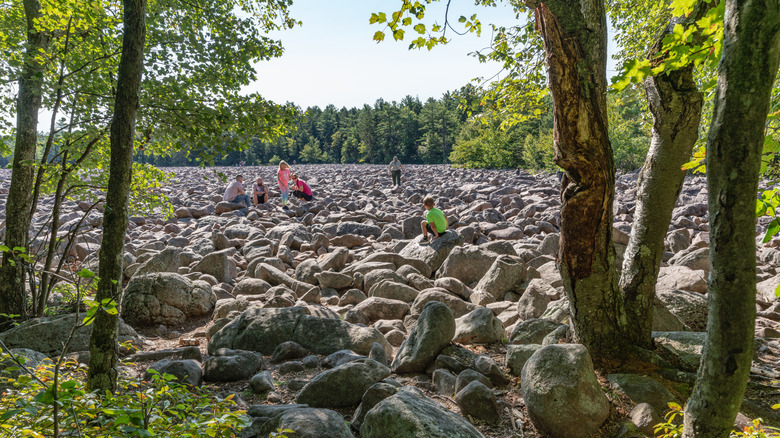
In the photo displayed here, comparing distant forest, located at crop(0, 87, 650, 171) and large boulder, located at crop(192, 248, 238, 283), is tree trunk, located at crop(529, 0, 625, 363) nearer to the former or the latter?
large boulder, located at crop(192, 248, 238, 283)

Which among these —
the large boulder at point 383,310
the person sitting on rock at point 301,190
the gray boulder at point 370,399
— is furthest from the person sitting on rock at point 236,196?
the gray boulder at point 370,399

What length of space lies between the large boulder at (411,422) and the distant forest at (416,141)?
26347mm

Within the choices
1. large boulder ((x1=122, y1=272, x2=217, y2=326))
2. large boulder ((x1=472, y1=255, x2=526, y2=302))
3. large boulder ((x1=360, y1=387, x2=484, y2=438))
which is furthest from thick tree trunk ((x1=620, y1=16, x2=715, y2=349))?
large boulder ((x1=122, y1=272, x2=217, y2=326))

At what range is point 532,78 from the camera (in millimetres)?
5766

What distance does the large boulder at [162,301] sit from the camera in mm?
5879

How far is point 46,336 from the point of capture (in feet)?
14.8

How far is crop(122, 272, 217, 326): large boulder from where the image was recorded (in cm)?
588

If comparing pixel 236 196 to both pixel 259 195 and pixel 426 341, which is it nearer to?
pixel 259 195

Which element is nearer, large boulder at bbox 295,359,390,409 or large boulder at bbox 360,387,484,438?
large boulder at bbox 360,387,484,438

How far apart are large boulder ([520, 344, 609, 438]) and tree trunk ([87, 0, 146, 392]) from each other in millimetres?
2935

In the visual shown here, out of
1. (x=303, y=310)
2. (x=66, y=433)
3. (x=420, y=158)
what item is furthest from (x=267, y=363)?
(x=420, y=158)

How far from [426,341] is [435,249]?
4473 millimetres

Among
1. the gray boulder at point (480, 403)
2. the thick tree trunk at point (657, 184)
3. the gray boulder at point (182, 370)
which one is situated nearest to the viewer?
the gray boulder at point (480, 403)

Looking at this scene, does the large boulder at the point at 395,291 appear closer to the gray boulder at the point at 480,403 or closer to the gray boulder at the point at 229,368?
the gray boulder at the point at 229,368
